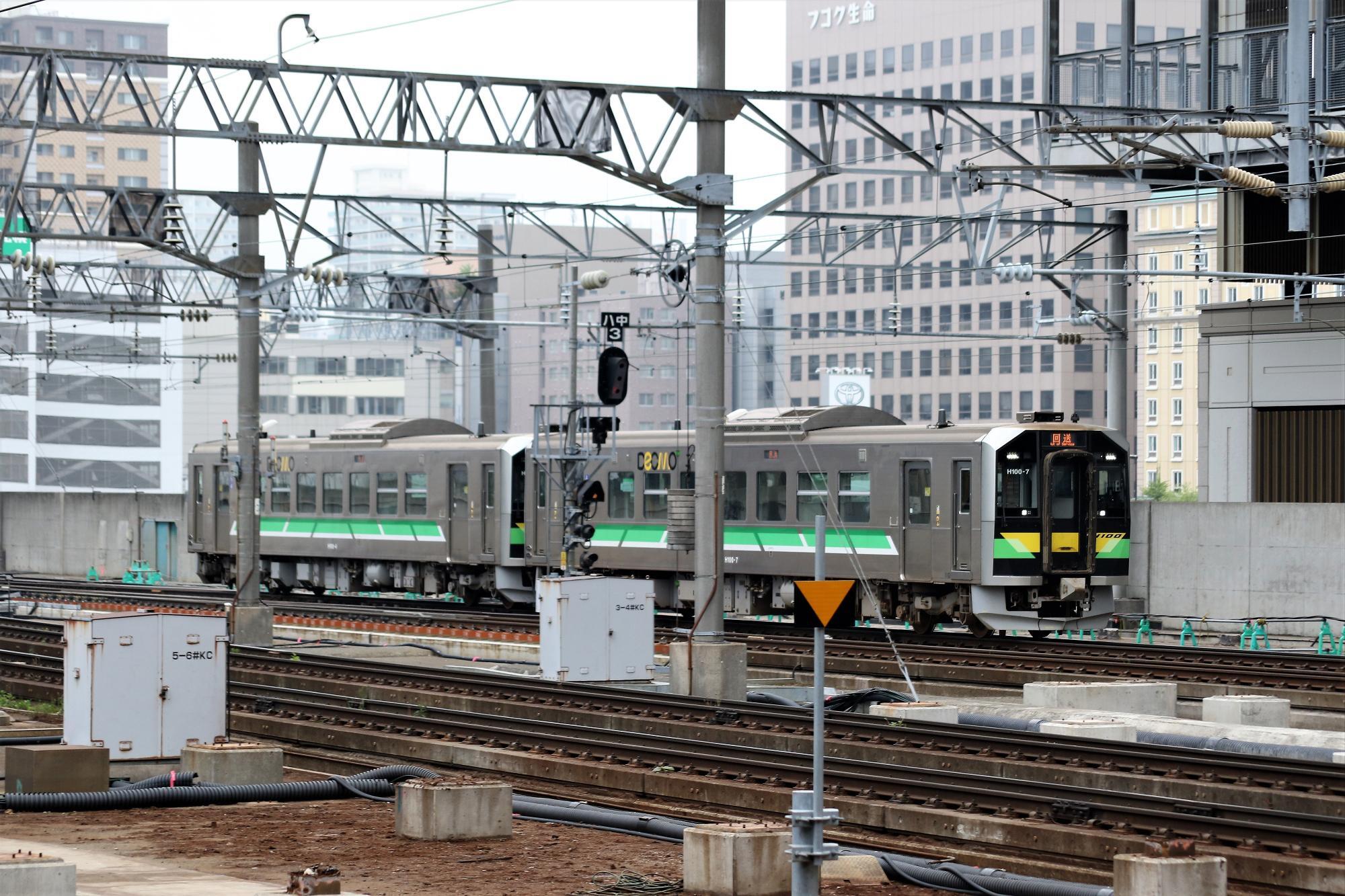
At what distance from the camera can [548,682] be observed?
2458 centimetres

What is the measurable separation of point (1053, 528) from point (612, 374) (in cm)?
905

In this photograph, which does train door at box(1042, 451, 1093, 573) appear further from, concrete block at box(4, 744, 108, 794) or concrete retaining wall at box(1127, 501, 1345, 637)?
concrete block at box(4, 744, 108, 794)

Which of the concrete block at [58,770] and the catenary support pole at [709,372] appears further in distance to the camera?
the catenary support pole at [709,372]

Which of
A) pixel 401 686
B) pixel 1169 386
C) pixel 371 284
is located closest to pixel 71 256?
pixel 1169 386

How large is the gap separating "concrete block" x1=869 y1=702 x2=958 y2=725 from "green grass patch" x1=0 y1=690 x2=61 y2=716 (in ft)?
31.0

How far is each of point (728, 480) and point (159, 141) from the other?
124719mm

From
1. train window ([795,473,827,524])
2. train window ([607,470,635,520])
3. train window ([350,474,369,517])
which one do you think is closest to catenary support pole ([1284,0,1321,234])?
train window ([795,473,827,524])

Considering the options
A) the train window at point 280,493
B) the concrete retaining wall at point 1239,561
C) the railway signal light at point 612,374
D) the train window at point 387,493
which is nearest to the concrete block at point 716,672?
the railway signal light at point 612,374

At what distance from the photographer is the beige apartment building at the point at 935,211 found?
117 metres

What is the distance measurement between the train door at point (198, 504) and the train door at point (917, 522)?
69.9 feet

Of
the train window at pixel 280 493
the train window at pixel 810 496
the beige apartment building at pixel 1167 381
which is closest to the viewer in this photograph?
the train window at pixel 810 496

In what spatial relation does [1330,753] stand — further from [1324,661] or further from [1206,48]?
[1206,48]

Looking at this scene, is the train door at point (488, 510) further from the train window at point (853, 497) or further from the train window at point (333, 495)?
the train window at point (853, 497)

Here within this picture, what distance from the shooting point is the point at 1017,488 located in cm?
3044
